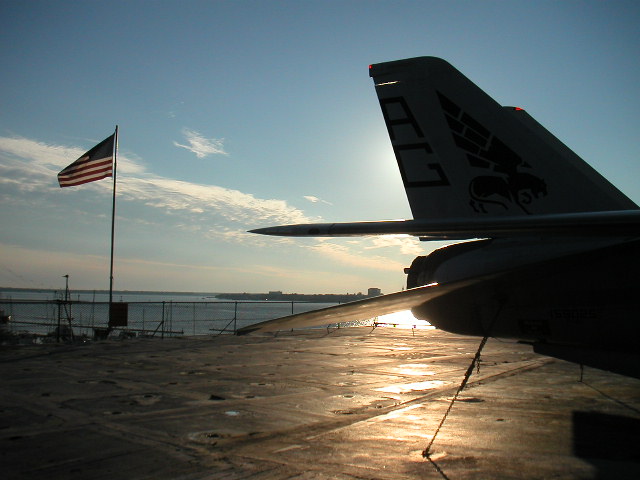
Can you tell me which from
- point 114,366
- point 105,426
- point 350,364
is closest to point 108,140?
point 114,366

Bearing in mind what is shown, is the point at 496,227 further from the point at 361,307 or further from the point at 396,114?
the point at 396,114

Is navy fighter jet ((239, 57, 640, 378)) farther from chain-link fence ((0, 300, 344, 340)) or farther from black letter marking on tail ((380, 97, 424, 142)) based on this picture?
chain-link fence ((0, 300, 344, 340))

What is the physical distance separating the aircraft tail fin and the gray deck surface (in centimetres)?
308

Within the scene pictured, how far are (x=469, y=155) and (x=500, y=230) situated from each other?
2621 mm

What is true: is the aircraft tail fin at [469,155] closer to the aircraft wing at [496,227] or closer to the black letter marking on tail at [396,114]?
the black letter marking on tail at [396,114]

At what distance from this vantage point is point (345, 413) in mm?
7875

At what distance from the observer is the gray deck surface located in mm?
5348

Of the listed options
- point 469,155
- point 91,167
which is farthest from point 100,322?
point 469,155

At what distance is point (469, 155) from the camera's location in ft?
27.2

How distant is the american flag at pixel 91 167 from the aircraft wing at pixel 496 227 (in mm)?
20255

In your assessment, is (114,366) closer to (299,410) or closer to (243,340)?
(299,410)

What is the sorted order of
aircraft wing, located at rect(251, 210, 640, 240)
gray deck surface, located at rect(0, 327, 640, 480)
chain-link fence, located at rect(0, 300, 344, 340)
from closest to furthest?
gray deck surface, located at rect(0, 327, 640, 480), aircraft wing, located at rect(251, 210, 640, 240), chain-link fence, located at rect(0, 300, 344, 340)

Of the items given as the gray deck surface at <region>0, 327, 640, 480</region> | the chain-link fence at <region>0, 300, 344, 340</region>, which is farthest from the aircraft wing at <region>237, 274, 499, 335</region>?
the chain-link fence at <region>0, 300, 344, 340</region>

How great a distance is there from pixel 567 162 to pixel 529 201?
75 centimetres
